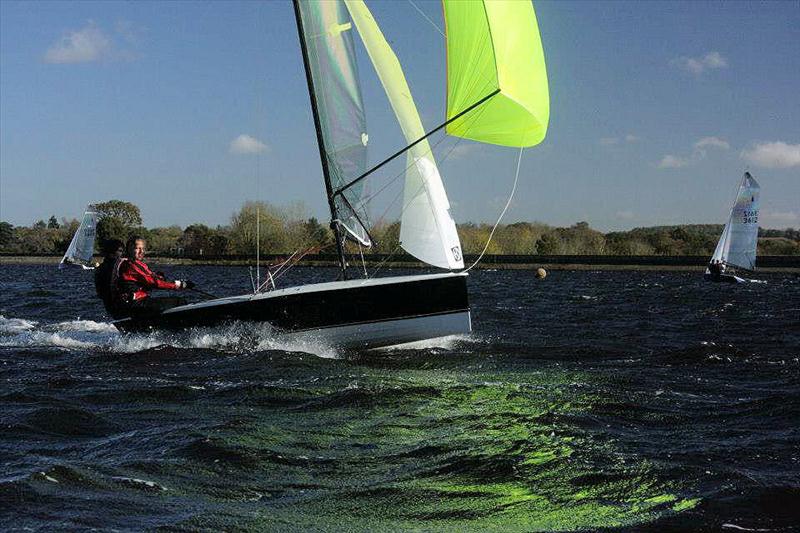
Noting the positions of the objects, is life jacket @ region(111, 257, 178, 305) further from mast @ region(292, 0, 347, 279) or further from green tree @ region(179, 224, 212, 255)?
green tree @ region(179, 224, 212, 255)

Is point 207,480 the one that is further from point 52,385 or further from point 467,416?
point 52,385

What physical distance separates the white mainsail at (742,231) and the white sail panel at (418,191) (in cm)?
3985

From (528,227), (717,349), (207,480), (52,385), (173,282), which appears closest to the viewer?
(207,480)

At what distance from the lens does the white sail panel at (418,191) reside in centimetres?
1326

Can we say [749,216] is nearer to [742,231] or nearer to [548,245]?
[742,231]

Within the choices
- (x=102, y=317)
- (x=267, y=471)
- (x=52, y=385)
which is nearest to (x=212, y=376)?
(x=52, y=385)

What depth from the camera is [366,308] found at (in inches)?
481

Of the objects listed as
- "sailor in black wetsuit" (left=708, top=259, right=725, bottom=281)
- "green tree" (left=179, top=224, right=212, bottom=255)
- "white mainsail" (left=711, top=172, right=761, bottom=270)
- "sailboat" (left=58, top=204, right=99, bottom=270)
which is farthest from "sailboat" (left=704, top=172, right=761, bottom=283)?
"green tree" (left=179, top=224, right=212, bottom=255)

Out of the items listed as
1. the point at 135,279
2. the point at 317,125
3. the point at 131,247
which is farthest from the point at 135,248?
the point at 317,125

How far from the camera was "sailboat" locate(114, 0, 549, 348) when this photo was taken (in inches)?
475

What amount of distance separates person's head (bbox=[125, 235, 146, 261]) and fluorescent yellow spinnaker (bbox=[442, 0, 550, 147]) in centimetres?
484

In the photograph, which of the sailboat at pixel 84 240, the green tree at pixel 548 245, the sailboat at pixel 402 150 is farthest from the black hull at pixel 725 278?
the green tree at pixel 548 245

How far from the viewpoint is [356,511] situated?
5430mm

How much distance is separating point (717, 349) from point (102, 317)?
1350 centimetres
